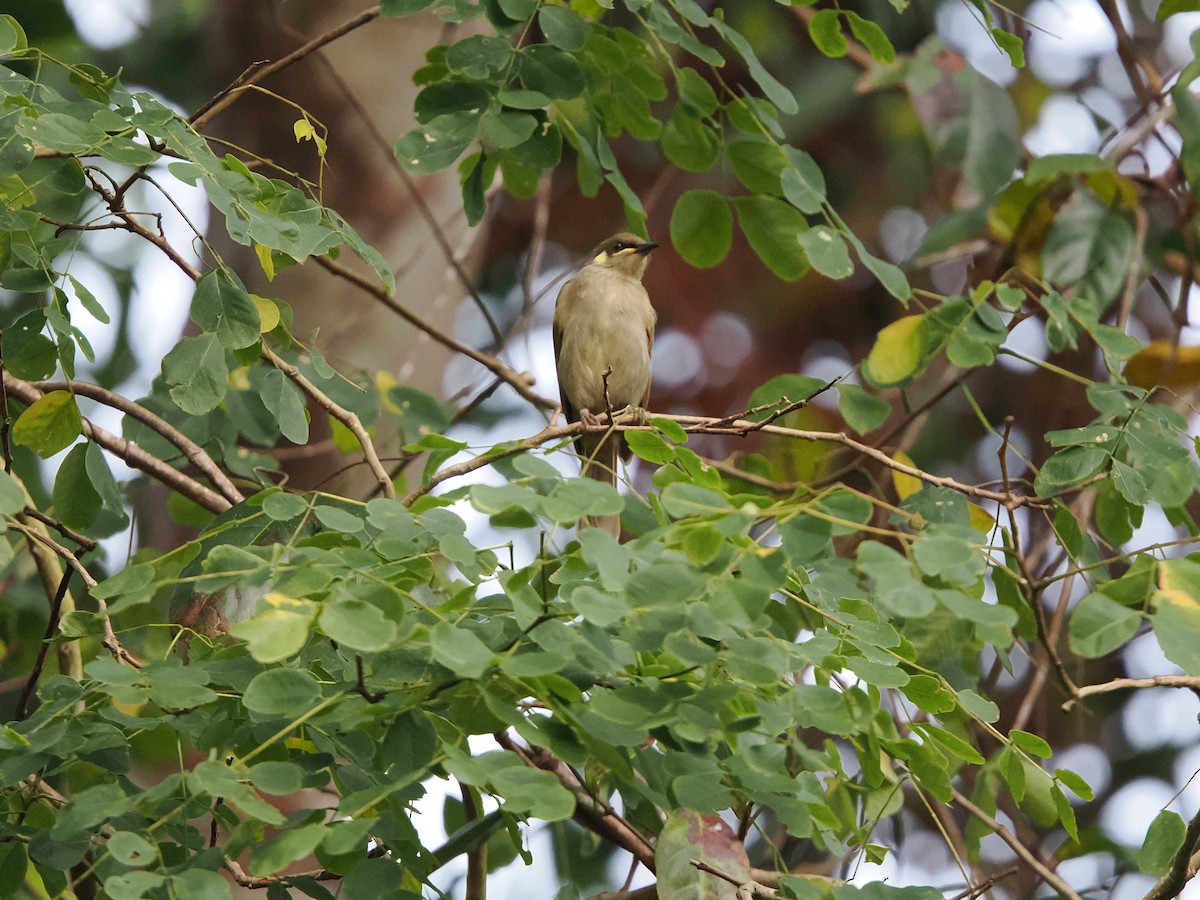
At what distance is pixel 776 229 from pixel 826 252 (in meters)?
0.33

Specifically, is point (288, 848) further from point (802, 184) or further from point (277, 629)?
point (802, 184)

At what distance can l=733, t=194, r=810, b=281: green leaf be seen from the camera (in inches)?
130

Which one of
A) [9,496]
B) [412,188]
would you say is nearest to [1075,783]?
[9,496]

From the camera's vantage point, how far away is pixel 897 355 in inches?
126

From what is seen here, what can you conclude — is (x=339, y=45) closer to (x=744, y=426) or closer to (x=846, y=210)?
(x=744, y=426)

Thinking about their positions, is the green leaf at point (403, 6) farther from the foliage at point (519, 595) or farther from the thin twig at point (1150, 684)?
the thin twig at point (1150, 684)

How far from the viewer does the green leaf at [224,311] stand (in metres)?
2.28

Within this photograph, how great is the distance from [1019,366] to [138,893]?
6.25 m

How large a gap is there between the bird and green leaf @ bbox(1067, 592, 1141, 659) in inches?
161

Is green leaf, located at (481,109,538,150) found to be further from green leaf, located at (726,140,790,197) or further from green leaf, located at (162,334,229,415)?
green leaf, located at (162,334,229,415)

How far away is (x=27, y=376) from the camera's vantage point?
8.71ft

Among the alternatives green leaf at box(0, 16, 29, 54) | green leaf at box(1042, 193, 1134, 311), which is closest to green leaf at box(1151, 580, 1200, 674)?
green leaf at box(0, 16, 29, 54)

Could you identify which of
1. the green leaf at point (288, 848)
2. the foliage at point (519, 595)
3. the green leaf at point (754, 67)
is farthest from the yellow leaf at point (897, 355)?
the green leaf at point (288, 848)

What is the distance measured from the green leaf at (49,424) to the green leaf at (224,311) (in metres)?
0.57
